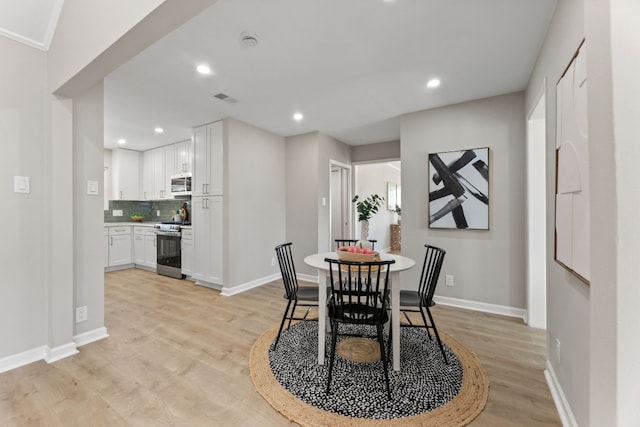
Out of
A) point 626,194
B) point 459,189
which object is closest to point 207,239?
point 459,189

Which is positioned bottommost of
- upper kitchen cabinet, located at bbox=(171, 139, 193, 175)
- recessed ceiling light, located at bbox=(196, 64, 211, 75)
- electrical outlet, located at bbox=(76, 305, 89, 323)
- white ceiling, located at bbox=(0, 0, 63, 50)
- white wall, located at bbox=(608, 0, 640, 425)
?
electrical outlet, located at bbox=(76, 305, 89, 323)

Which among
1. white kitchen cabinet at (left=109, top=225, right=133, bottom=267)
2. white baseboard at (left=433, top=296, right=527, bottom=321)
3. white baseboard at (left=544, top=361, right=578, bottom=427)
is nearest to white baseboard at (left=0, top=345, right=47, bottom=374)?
white kitchen cabinet at (left=109, top=225, right=133, bottom=267)

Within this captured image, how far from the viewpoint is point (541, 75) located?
221 cm

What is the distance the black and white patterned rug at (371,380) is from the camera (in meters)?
1.64

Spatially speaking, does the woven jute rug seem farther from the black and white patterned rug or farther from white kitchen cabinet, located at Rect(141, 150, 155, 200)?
white kitchen cabinet, located at Rect(141, 150, 155, 200)

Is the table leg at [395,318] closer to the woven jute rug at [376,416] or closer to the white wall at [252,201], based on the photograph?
the woven jute rug at [376,416]

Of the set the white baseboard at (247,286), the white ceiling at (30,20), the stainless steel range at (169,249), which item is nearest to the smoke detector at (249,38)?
the white ceiling at (30,20)

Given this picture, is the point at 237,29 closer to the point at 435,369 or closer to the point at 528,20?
the point at 528,20

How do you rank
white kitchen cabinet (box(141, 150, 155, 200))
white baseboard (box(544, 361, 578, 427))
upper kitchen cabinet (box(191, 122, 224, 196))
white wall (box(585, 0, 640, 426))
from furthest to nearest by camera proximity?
white kitchen cabinet (box(141, 150, 155, 200)), upper kitchen cabinet (box(191, 122, 224, 196)), white baseboard (box(544, 361, 578, 427)), white wall (box(585, 0, 640, 426))

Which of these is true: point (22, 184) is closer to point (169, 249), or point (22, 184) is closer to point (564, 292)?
point (169, 249)

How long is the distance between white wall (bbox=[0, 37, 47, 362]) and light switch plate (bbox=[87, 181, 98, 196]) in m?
0.28

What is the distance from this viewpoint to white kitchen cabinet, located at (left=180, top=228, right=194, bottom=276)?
14.9 feet

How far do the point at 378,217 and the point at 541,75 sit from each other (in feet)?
17.1

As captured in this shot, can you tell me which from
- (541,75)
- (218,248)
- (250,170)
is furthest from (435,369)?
(250,170)
